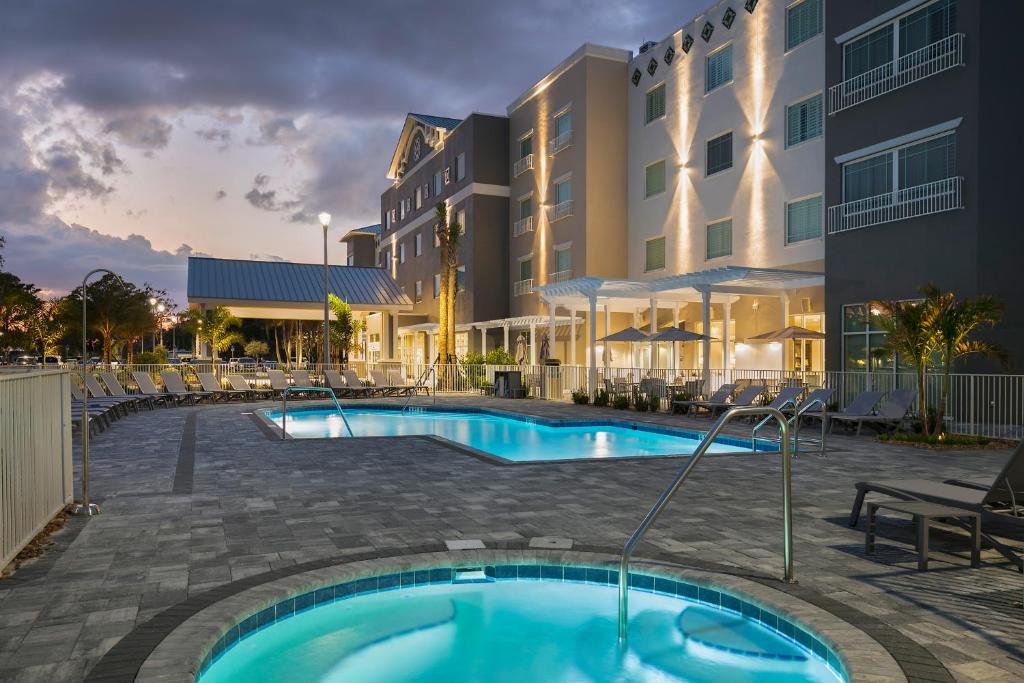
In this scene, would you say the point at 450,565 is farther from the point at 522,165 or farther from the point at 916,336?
the point at 522,165

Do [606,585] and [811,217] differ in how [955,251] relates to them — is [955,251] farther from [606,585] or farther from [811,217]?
[606,585]

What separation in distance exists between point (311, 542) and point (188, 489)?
293 centimetres

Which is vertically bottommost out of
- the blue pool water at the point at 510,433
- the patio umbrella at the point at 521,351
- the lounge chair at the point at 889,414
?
the blue pool water at the point at 510,433

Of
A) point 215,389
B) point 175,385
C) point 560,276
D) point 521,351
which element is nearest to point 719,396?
point 521,351

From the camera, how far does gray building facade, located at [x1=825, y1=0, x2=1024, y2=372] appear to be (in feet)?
51.8

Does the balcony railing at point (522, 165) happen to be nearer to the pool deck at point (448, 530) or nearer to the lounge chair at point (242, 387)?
the lounge chair at point (242, 387)

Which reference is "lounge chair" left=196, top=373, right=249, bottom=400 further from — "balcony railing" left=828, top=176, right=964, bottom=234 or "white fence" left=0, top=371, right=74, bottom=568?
"balcony railing" left=828, top=176, right=964, bottom=234

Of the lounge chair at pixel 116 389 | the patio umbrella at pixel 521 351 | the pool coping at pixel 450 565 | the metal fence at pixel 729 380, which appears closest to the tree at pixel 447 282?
the metal fence at pixel 729 380

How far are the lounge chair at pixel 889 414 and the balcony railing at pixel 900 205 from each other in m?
4.95

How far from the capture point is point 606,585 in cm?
522

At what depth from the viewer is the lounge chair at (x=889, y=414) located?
13.7m

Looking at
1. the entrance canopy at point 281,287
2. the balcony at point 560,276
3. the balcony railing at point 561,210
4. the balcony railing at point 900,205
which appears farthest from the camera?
the entrance canopy at point 281,287

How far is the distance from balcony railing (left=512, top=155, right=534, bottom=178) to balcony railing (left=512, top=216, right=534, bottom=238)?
7.14 feet

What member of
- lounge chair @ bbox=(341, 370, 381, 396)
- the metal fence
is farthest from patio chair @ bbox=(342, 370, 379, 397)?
the metal fence
